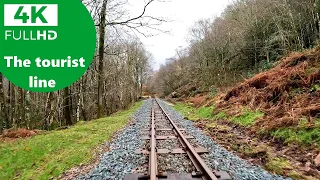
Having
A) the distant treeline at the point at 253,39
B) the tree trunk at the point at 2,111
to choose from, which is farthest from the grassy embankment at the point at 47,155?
the distant treeline at the point at 253,39

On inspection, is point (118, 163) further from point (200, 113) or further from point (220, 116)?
point (200, 113)

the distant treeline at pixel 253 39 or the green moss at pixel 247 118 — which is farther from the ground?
the distant treeline at pixel 253 39

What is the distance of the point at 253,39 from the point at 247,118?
70.0 feet

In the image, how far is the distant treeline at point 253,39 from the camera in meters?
21.4

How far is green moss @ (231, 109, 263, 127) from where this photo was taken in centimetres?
948

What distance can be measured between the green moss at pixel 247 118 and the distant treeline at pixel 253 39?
11620mm

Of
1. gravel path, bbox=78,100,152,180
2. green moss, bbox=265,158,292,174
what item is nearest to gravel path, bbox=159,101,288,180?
green moss, bbox=265,158,292,174

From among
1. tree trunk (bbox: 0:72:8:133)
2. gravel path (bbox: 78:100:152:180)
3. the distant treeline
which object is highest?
the distant treeline

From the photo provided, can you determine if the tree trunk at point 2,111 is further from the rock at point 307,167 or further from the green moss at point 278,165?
the rock at point 307,167

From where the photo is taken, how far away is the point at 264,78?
41.4ft

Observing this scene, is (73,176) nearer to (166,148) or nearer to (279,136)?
(166,148)

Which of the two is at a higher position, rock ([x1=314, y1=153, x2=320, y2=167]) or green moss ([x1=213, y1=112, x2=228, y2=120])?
green moss ([x1=213, y1=112, x2=228, y2=120])

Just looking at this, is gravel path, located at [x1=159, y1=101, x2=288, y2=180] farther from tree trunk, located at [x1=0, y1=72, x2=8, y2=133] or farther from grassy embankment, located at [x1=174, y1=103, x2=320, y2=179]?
tree trunk, located at [x1=0, y1=72, x2=8, y2=133]

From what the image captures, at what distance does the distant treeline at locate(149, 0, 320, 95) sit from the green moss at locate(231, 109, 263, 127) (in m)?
11.6
